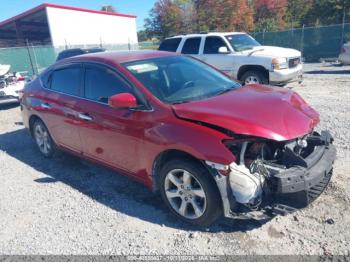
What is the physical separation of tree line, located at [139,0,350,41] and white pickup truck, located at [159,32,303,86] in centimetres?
2925

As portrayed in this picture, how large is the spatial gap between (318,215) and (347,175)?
1.11 meters

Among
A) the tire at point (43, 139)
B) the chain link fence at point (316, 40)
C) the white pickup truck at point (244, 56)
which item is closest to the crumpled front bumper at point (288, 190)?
the tire at point (43, 139)

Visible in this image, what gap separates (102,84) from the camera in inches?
162

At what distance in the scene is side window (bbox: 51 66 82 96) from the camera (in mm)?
4535

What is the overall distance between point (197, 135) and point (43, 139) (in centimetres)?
361

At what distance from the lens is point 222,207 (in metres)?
3.11

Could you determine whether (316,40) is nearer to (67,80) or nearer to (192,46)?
(192,46)

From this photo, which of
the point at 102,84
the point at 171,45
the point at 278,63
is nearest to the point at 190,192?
the point at 102,84

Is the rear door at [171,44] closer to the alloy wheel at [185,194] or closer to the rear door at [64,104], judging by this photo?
the rear door at [64,104]

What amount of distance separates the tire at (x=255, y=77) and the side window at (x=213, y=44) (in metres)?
1.29

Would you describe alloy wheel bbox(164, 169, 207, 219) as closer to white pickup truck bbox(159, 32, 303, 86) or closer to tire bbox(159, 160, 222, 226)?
tire bbox(159, 160, 222, 226)

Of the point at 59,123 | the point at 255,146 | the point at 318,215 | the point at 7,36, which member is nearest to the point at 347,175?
the point at 318,215

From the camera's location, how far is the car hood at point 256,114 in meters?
2.99

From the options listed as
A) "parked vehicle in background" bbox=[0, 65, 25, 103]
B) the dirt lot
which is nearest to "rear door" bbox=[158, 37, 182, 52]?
"parked vehicle in background" bbox=[0, 65, 25, 103]
